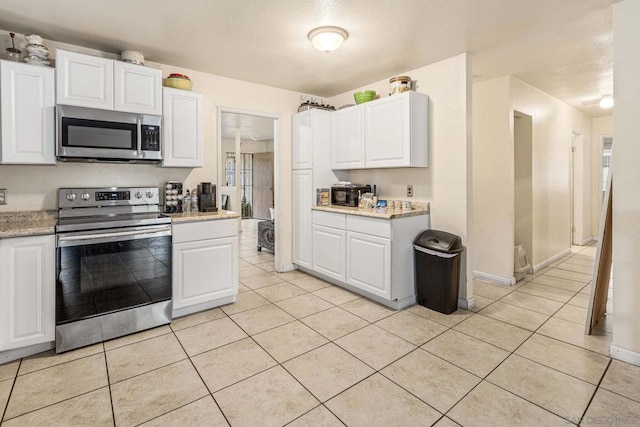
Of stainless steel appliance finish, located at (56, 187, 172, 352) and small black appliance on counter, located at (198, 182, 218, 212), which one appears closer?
stainless steel appliance finish, located at (56, 187, 172, 352)

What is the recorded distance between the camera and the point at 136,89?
9.39 feet

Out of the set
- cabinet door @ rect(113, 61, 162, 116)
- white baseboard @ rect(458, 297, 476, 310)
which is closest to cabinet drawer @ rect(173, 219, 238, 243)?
cabinet door @ rect(113, 61, 162, 116)

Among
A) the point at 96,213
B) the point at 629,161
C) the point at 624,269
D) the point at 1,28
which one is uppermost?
the point at 1,28

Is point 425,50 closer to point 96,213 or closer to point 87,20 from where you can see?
point 87,20

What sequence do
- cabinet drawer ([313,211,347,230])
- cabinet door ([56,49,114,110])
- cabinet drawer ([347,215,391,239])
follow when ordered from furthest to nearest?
cabinet drawer ([313,211,347,230]), cabinet drawer ([347,215,391,239]), cabinet door ([56,49,114,110])

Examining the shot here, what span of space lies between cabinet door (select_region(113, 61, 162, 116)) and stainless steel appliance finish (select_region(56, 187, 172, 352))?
0.77 meters

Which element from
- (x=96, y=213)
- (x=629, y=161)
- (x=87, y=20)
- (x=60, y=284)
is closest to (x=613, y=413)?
(x=629, y=161)

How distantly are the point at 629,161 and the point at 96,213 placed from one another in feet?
13.7

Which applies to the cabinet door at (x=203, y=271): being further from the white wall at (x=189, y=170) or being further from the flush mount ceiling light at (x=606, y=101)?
the flush mount ceiling light at (x=606, y=101)

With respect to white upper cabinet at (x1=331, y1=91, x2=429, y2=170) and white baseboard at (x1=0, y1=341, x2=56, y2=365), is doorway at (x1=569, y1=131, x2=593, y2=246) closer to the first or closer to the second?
white upper cabinet at (x1=331, y1=91, x2=429, y2=170)

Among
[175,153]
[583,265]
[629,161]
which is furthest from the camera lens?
[583,265]

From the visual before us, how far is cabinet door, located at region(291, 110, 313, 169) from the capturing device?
167 inches

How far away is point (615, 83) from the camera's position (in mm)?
2250

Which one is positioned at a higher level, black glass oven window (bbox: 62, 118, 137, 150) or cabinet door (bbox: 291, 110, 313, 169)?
cabinet door (bbox: 291, 110, 313, 169)
